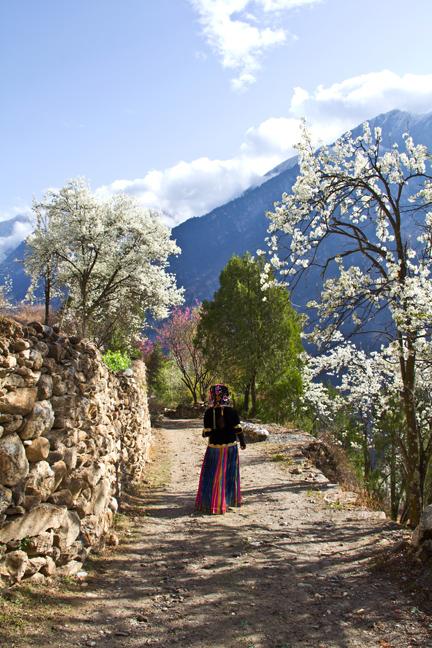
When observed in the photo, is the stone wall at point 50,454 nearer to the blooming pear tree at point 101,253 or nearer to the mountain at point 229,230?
the blooming pear tree at point 101,253

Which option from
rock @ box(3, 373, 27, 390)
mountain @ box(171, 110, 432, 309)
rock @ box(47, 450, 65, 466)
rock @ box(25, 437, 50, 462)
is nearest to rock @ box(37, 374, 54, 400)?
Result: rock @ box(3, 373, 27, 390)

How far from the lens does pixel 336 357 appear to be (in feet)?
80.0

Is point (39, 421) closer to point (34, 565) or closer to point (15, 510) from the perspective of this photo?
point (15, 510)

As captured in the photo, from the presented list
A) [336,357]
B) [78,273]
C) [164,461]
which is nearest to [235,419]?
[164,461]

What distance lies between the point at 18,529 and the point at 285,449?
985cm

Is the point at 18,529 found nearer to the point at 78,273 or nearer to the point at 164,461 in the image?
the point at 164,461

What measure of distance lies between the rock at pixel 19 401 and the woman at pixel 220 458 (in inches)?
134

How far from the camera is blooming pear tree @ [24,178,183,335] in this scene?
58.9 feet

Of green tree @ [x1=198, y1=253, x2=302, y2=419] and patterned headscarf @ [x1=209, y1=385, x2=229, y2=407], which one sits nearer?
patterned headscarf @ [x1=209, y1=385, x2=229, y2=407]

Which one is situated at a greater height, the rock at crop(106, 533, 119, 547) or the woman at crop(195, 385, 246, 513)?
the woman at crop(195, 385, 246, 513)

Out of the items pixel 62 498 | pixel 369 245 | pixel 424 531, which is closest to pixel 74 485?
pixel 62 498

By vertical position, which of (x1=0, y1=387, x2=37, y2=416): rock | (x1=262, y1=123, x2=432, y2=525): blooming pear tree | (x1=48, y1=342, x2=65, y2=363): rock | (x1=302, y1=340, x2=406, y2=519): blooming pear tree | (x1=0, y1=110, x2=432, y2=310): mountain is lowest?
(x1=302, y1=340, x2=406, y2=519): blooming pear tree

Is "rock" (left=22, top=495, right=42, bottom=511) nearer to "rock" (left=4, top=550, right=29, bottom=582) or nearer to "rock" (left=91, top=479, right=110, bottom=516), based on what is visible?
"rock" (left=4, top=550, right=29, bottom=582)

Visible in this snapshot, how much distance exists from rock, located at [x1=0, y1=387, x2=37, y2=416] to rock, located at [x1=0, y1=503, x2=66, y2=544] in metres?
0.80
